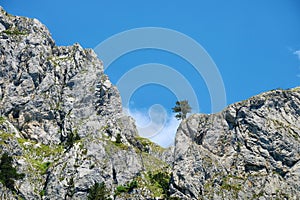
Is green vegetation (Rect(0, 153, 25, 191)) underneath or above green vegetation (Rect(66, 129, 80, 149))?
underneath

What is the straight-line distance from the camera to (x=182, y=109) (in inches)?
6122

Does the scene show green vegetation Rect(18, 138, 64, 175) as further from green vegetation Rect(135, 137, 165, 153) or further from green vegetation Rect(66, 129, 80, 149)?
green vegetation Rect(135, 137, 165, 153)

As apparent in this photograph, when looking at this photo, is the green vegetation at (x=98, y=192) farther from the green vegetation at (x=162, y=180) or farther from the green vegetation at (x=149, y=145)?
→ the green vegetation at (x=149, y=145)

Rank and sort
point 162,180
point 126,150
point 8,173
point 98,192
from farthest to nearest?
point 126,150 → point 162,180 → point 98,192 → point 8,173

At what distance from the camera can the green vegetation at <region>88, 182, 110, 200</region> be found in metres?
104

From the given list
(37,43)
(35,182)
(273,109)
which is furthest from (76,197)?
(37,43)

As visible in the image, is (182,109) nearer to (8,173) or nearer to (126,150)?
(126,150)

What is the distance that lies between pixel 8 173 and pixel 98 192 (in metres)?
23.7

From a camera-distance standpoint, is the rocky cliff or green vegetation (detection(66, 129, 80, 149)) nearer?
the rocky cliff

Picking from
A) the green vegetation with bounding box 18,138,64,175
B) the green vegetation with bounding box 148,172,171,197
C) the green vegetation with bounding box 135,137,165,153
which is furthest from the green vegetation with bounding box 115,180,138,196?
the green vegetation with bounding box 135,137,165,153

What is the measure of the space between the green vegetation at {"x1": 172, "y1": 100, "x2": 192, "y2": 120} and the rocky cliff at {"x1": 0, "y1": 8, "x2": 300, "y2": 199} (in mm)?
14486

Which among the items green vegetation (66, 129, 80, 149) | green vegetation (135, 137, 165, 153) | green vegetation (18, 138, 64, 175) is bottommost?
green vegetation (18, 138, 64, 175)

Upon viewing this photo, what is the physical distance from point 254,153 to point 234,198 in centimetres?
1674

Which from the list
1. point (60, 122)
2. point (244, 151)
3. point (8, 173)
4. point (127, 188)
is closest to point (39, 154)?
point (60, 122)
